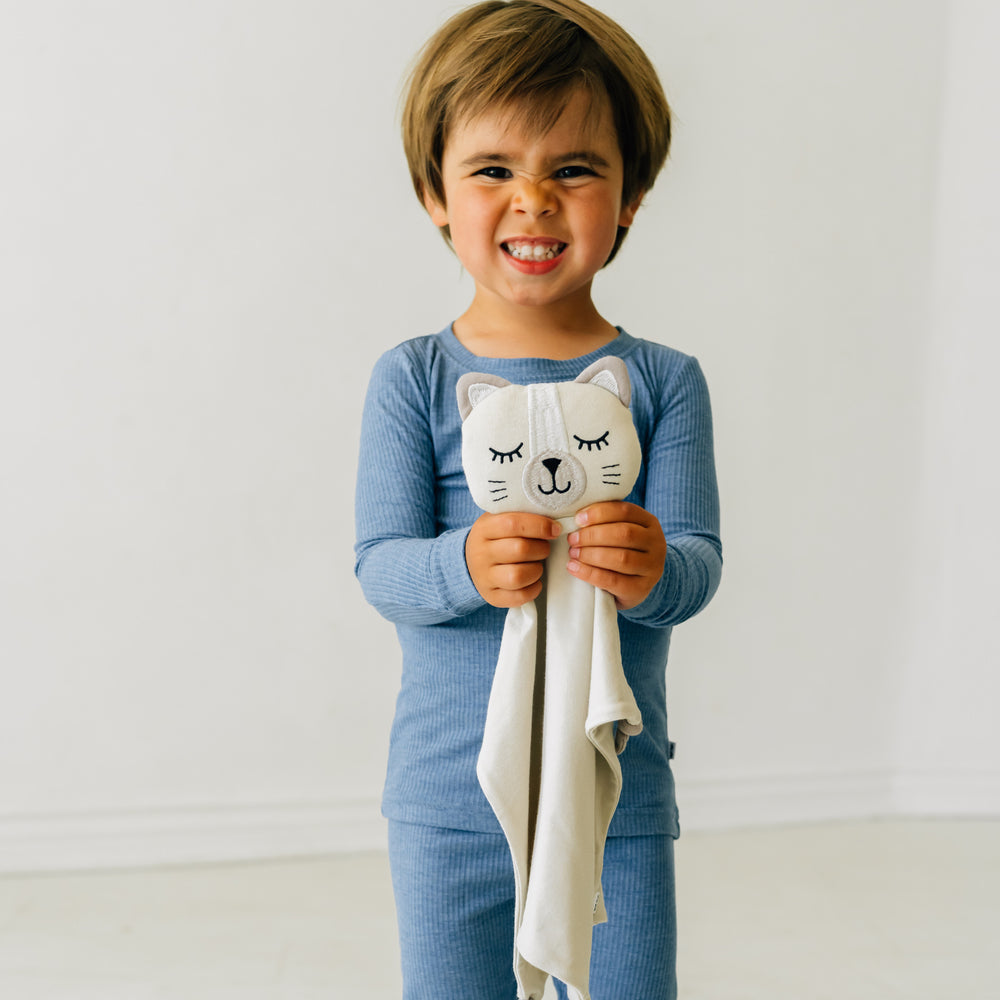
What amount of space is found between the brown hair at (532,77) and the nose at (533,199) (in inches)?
1.6

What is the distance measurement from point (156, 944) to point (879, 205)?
4.75ft

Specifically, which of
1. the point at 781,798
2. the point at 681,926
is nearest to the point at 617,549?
the point at 681,926

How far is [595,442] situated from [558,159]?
227 mm

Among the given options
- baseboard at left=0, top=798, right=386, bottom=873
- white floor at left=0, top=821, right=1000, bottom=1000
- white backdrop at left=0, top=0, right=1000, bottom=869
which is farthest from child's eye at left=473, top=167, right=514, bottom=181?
baseboard at left=0, top=798, right=386, bottom=873

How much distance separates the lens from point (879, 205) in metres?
1.65

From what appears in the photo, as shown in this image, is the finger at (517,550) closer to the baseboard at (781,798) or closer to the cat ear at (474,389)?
the cat ear at (474,389)

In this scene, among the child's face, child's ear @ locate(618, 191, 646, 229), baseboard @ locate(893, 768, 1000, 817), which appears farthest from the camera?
baseboard @ locate(893, 768, 1000, 817)

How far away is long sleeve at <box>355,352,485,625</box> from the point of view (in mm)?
738

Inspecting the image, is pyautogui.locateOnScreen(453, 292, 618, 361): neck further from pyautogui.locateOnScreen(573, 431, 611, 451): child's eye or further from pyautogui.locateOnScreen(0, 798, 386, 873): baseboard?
pyautogui.locateOnScreen(0, 798, 386, 873): baseboard

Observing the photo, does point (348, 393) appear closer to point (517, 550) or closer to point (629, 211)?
point (629, 211)

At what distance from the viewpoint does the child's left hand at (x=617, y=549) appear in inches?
24.9

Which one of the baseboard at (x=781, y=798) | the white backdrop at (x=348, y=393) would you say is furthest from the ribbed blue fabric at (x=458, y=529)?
the baseboard at (x=781, y=798)

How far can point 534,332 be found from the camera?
0.81m

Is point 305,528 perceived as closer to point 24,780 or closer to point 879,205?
point 24,780
